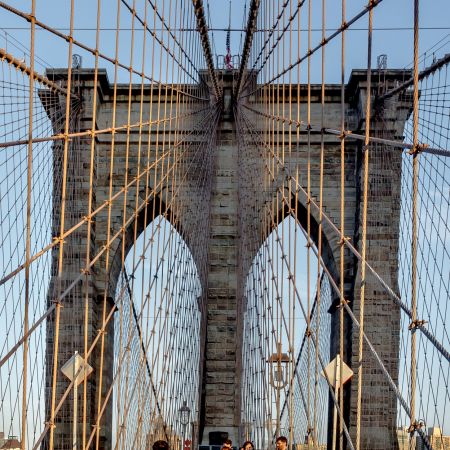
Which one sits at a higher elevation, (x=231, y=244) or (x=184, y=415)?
(x=231, y=244)

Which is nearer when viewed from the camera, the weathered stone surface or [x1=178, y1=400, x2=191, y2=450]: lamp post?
[x1=178, y1=400, x2=191, y2=450]: lamp post

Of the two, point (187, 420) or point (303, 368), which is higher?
point (303, 368)

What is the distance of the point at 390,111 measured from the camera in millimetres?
16375

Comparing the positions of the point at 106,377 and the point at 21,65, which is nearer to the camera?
the point at 21,65

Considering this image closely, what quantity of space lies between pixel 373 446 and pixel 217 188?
167 inches

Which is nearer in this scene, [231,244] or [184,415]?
[184,415]

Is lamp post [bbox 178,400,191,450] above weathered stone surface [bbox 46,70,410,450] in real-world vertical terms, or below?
below

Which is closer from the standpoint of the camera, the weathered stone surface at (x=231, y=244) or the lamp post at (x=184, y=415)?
the lamp post at (x=184, y=415)

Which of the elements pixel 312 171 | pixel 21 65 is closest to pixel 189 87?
pixel 312 171

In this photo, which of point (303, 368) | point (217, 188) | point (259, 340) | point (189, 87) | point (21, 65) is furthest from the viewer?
point (303, 368)

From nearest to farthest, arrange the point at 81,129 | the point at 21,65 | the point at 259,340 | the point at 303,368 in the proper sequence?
1. the point at 21,65
2. the point at 259,340
3. the point at 81,129
4. the point at 303,368

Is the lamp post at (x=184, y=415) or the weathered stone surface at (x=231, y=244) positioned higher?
the weathered stone surface at (x=231, y=244)

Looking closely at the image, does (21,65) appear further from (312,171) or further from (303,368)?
(303,368)

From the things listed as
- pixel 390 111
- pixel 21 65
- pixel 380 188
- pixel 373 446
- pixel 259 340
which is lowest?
pixel 373 446
